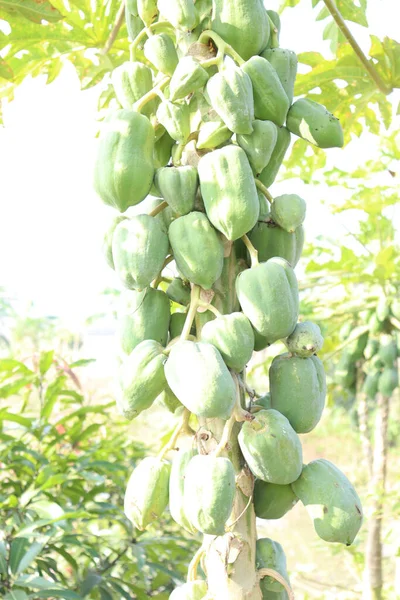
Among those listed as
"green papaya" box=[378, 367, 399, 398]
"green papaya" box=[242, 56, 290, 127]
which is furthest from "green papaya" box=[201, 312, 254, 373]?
"green papaya" box=[378, 367, 399, 398]

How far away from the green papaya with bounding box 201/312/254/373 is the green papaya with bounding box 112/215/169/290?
0.11m

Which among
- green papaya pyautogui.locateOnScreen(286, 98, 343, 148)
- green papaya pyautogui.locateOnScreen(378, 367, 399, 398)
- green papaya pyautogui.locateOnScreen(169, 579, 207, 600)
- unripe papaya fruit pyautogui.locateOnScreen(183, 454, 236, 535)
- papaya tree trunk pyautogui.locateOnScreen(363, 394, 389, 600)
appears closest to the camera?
unripe papaya fruit pyautogui.locateOnScreen(183, 454, 236, 535)

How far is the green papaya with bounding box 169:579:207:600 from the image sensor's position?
0.90m

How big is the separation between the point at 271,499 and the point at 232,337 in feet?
0.77

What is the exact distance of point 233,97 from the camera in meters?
0.90

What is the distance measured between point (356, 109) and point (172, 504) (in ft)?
4.32

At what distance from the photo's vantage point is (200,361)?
0.81m

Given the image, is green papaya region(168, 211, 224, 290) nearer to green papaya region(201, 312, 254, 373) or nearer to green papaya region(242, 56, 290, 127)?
green papaya region(201, 312, 254, 373)

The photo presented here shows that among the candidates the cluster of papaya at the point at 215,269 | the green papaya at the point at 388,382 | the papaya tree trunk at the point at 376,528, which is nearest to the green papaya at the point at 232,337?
the cluster of papaya at the point at 215,269

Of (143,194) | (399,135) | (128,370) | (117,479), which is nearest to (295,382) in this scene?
(128,370)

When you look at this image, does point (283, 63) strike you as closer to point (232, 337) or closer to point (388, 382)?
point (232, 337)

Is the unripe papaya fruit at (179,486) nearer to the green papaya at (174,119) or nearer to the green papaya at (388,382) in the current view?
the green papaya at (174,119)

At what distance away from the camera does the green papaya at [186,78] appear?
36.2 inches

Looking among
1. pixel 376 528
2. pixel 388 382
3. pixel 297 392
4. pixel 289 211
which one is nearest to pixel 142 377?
pixel 297 392
